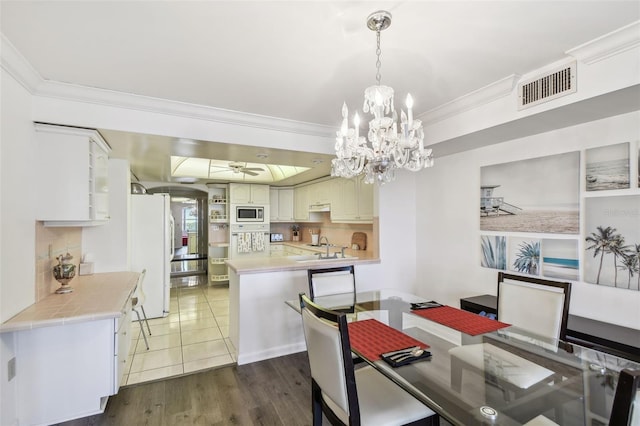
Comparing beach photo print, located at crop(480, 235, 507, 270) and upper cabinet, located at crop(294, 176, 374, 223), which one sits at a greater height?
upper cabinet, located at crop(294, 176, 374, 223)

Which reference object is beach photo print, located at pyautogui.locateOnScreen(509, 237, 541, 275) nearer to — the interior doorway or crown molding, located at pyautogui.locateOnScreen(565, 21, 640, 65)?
crown molding, located at pyautogui.locateOnScreen(565, 21, 640, 65)

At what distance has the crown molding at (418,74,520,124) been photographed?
228cm

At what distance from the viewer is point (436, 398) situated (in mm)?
1227

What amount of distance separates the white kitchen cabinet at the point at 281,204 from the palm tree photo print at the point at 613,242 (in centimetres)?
532

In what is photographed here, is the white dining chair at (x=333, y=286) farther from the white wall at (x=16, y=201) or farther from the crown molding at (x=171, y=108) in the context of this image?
the white wall at (x=16, y=201)

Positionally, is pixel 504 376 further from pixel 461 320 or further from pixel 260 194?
pixel 260 194

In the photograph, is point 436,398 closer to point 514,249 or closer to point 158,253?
point 514,249

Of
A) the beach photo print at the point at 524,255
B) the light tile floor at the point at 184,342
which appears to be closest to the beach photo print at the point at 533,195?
the beach photo print at the point at 524,255

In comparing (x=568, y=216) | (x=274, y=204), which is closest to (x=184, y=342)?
(x=274, y=204)

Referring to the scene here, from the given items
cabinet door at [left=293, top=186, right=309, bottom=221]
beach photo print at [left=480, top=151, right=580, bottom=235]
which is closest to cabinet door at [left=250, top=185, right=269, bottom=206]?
cabinet door at [left=293, top=186, right=309, bottom=221]

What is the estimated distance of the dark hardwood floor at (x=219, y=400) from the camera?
7.15 feet

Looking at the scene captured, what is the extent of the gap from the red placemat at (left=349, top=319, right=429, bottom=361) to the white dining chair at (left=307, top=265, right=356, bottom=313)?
0.57 metres

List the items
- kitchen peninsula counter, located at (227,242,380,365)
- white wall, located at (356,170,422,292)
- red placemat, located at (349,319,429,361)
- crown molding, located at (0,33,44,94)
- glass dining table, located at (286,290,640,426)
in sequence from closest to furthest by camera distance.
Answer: glass dining table, located at (286,290,640,426)
red placemat, located at (349,319,429,361)
crown molding, located at (0,33,44,94)
kitchen peninsula counter, located at (227,242,380,365)
white wall, located at (356,170,422,292)

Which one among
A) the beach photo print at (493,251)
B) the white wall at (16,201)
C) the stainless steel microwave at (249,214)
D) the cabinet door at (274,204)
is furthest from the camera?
the cabinet door at (274,204)
